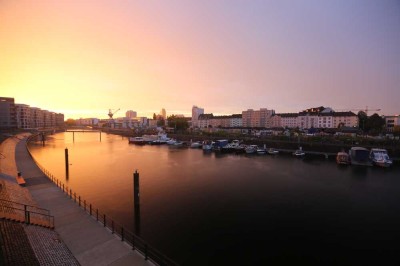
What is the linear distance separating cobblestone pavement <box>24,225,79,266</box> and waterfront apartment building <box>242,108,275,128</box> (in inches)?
5499

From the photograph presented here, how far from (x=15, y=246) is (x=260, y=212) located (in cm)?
1769

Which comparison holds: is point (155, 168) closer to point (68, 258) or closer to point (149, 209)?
point (149, 209)

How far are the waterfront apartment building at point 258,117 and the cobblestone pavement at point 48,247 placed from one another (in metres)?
140

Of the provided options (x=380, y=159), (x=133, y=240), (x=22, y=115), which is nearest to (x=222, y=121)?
(x=22, y=115)

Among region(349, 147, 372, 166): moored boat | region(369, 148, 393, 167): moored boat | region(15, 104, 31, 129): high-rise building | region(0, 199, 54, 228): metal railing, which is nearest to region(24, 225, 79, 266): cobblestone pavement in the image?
region(0, 199, 54, 228): metal railing

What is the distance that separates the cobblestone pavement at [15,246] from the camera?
9.25 metres

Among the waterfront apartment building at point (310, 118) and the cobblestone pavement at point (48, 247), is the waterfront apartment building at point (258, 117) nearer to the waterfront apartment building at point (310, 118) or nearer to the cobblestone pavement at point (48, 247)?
the waterfront apartment building at point (310, 118)

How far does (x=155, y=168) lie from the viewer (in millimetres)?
40594

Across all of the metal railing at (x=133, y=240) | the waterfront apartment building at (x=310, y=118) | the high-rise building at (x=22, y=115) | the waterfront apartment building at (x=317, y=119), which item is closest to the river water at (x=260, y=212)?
the metal railing at (x=133, y=240)

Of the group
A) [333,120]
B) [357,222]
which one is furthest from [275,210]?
[333,120]

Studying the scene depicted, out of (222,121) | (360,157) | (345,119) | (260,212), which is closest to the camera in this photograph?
(260,212)

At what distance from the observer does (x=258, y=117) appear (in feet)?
481

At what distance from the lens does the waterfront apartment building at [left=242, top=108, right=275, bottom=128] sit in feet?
470

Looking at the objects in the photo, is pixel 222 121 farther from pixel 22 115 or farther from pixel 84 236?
pixel 84 236
